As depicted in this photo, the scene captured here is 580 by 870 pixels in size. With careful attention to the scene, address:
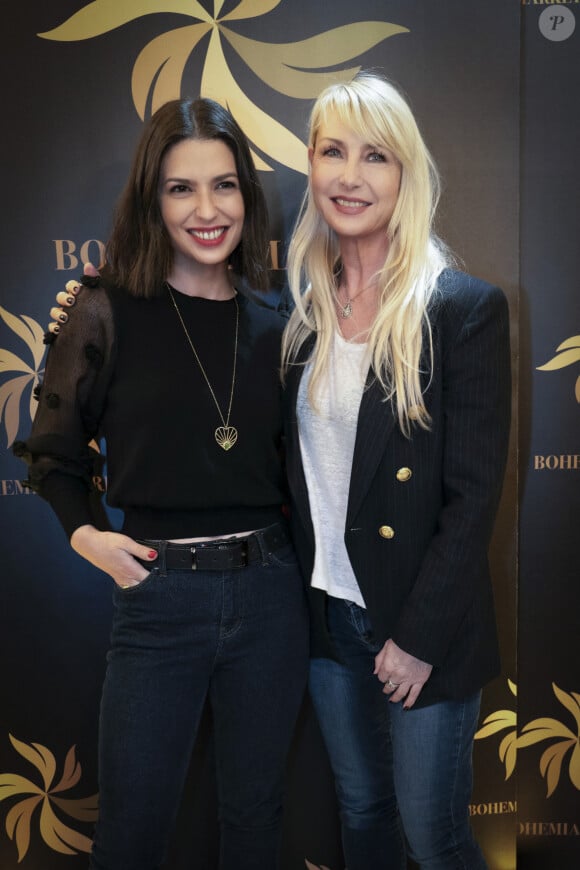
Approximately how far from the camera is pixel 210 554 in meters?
1.74

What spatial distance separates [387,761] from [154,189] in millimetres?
1423

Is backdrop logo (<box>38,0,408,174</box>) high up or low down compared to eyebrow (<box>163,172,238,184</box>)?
up

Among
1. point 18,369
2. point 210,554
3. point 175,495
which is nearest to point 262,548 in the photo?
point 210,554

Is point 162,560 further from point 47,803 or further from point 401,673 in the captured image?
point 47,803

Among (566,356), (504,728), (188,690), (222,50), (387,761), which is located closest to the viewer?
(188,690)

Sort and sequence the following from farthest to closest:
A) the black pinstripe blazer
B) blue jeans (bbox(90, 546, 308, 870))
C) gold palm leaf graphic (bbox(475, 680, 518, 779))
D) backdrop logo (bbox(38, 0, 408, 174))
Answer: gold palm leaf graphic (bbox(475, 680, 518, 779)) < backdrop logo (bbox(38, 0, 408, 174)) < blue jeans (bbox(90, 546, 308, 870)) < the black pinstripe blazer

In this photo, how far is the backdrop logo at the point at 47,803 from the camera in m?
2.31

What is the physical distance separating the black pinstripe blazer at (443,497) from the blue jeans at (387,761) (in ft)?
0.29

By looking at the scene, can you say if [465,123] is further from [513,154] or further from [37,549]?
[37,549]

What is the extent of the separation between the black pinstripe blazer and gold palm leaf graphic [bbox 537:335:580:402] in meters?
0.62

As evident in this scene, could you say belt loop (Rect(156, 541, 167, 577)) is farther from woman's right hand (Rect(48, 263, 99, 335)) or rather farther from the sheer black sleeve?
woman's right hand (Rect(48, 263, 99, 335))

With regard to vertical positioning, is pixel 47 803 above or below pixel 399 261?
below

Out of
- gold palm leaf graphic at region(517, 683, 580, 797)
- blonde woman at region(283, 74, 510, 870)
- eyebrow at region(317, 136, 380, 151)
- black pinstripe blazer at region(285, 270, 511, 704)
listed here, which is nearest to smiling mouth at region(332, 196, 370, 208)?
blonde woman at region(283, 74, 510, 870)

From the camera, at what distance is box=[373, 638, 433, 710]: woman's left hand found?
168cm
